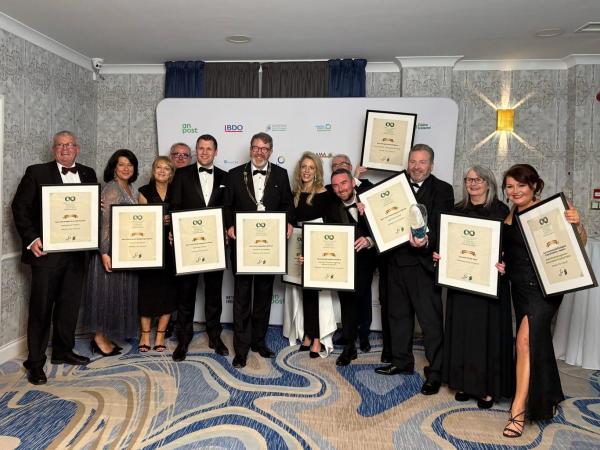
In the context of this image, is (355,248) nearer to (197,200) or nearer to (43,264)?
(197,200)

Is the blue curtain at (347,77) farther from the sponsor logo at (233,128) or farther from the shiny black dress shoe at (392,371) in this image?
the shiny black dress shoe at (392,371)

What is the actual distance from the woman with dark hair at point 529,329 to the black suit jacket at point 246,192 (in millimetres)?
1716

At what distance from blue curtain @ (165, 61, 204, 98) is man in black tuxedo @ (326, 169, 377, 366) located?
2316 millimetres

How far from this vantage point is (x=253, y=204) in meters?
3.76

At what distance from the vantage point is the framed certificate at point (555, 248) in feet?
8.16

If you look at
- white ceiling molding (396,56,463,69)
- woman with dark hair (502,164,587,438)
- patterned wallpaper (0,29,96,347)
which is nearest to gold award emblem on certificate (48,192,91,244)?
patterned wallpaper (0,29,96,347)

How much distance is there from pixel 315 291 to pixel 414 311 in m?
0.83

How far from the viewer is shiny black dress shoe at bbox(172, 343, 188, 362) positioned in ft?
12.4

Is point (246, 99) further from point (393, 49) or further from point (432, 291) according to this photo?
point (432, 291)

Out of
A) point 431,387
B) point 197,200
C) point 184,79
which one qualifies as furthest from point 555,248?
point 184,79

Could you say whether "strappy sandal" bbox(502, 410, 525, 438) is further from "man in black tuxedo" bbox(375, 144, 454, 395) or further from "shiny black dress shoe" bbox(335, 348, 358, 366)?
"shiny black dress shoe" bbox(335, 348, 358, 366)

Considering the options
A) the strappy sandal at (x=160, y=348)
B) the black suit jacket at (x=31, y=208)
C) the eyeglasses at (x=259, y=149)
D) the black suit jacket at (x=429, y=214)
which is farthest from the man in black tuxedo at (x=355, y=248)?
the black suit jacket at (x=31, y=208)

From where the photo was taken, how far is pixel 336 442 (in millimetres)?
2600

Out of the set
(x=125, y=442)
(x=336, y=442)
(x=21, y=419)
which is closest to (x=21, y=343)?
(x=21, y=419)
